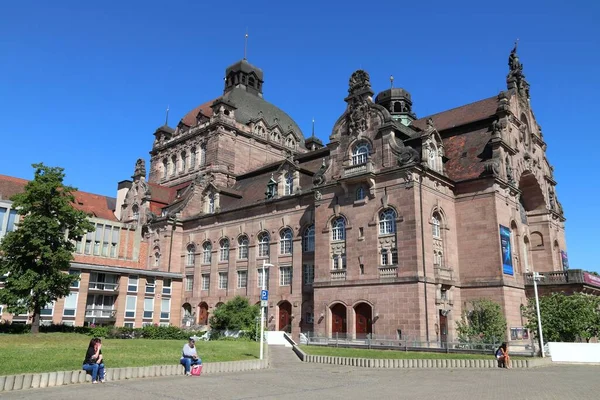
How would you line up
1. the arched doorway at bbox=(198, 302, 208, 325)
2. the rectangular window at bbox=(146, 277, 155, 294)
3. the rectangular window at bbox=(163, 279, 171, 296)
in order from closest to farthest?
1. the rectangular window at bbox=(146, 277, 155, 294)
2. the arched doorway at bbox=(198, 302, 208, 325)
3. the rectangular window at bbox=(163, 279, 171, 296)

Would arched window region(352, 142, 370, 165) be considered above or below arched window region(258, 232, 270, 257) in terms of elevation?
above

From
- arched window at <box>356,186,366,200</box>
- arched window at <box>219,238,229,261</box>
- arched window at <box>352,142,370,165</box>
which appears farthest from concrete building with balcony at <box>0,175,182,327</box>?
arched window at <box>352,142,370,165</box>

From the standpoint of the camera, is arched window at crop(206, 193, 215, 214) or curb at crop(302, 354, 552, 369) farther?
arched window at crop(206, 193, 215, 214)

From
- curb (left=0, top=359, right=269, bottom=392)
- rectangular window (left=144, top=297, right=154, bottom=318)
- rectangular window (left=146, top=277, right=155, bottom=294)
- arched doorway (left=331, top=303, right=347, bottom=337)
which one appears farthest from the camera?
rectangular window (left=146, top=277, right=155, bottom=294)

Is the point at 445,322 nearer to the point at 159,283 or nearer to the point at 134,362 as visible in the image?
the point at 134,362

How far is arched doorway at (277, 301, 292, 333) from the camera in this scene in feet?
155

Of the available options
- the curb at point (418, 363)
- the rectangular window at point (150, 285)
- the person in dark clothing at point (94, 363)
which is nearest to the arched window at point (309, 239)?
the rectangular window at point (150, 285)

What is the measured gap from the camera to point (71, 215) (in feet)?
117

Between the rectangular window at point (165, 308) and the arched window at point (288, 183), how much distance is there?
60.5 ft

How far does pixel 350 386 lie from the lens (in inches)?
703

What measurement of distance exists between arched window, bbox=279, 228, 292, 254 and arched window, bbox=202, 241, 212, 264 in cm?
1125

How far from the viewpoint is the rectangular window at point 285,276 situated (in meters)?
48.2

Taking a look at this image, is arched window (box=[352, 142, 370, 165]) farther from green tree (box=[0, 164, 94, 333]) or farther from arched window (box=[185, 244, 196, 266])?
arched window (box=[185, 244, 196, 266])

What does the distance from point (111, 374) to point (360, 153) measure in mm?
29556
